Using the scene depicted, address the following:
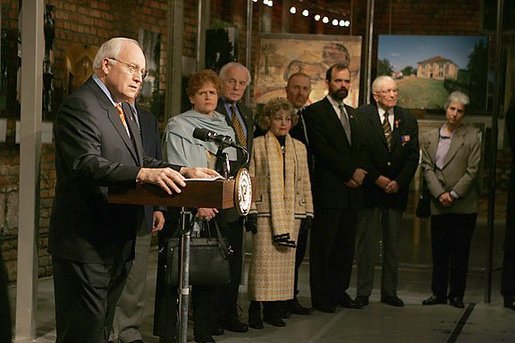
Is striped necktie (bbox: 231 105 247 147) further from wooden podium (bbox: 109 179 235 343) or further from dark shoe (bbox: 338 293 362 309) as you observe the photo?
wooden podium (bbox: 109 179 235 343)

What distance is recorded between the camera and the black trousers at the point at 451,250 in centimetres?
746

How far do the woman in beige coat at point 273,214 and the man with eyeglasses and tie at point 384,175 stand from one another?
1.05m

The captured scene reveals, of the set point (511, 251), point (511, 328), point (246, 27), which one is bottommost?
point (511, 328)

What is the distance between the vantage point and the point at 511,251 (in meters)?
7.51

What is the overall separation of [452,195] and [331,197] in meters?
0.95

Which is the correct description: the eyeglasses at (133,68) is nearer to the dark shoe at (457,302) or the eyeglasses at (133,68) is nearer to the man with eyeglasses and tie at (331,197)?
the man with eyeglasses and tie at (331,197)

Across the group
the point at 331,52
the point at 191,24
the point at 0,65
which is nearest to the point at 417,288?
the point at 331,52

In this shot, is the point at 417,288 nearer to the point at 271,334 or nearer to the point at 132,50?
the point at 271,334

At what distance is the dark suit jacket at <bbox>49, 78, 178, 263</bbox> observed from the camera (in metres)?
3.81

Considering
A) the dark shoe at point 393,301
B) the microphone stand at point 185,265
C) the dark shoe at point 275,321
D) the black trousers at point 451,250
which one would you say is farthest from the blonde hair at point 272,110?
the microphone stand at point 185,265

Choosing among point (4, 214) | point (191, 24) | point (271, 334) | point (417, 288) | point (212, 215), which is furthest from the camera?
point (191, 24)

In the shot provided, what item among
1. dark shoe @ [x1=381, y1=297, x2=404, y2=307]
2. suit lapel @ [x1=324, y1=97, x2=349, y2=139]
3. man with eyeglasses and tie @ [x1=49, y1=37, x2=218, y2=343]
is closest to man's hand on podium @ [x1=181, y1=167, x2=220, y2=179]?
man with eyeglasses and tie @ [x1=49, y1=37, x2=218, y2=343]

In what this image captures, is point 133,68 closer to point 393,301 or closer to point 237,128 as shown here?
point 237,128

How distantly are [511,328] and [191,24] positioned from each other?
156 inches
